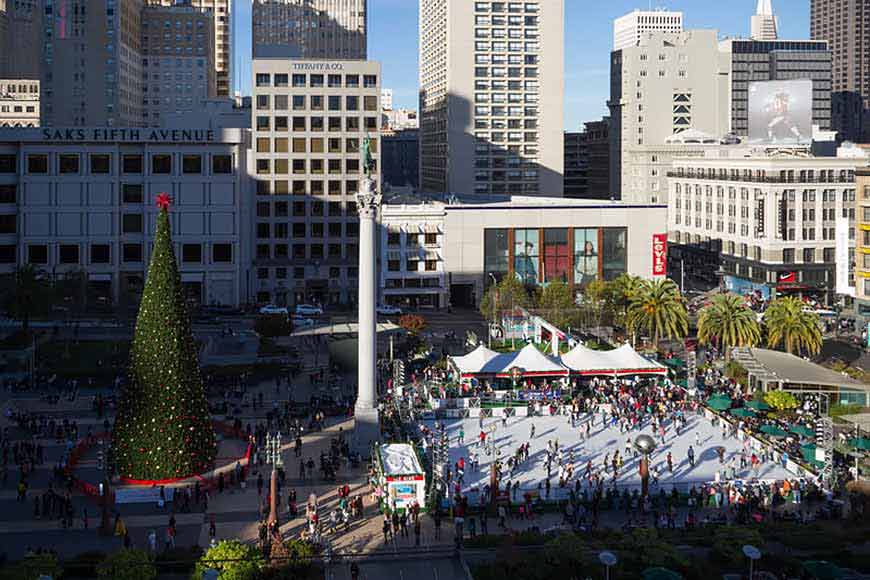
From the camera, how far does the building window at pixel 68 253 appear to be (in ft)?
374

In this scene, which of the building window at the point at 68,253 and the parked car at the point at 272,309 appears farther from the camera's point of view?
the building window at the point at 68,253

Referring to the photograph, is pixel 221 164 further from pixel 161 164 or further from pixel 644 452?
pixel 644 452

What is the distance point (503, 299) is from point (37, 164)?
46.1m

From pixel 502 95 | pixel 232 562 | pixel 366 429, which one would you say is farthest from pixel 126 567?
pixel 502 95

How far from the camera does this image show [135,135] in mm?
115125

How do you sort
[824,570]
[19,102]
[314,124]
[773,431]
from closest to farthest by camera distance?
[824,570] → [773,431] → [314,124] → [19,102]

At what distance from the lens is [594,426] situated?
2643 inches

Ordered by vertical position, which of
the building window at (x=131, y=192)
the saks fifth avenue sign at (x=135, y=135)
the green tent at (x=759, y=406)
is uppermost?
the saks fifth avenue sign at (x=135, y=135)

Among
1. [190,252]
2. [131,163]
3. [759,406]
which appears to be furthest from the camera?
[190,252]

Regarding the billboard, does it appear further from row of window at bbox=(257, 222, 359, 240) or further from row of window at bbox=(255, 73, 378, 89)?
row of window at bbox=(257, 222, 359, 240)

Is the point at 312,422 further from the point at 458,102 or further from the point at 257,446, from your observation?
the point at 458,102

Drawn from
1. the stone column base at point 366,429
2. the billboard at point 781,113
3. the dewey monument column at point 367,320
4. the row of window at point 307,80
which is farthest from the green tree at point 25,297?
the billboard at point 781,113

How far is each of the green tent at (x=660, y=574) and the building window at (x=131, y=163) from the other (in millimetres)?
85568

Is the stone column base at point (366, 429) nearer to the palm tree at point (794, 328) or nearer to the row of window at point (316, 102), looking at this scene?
the palm tree at point (794, 328)
